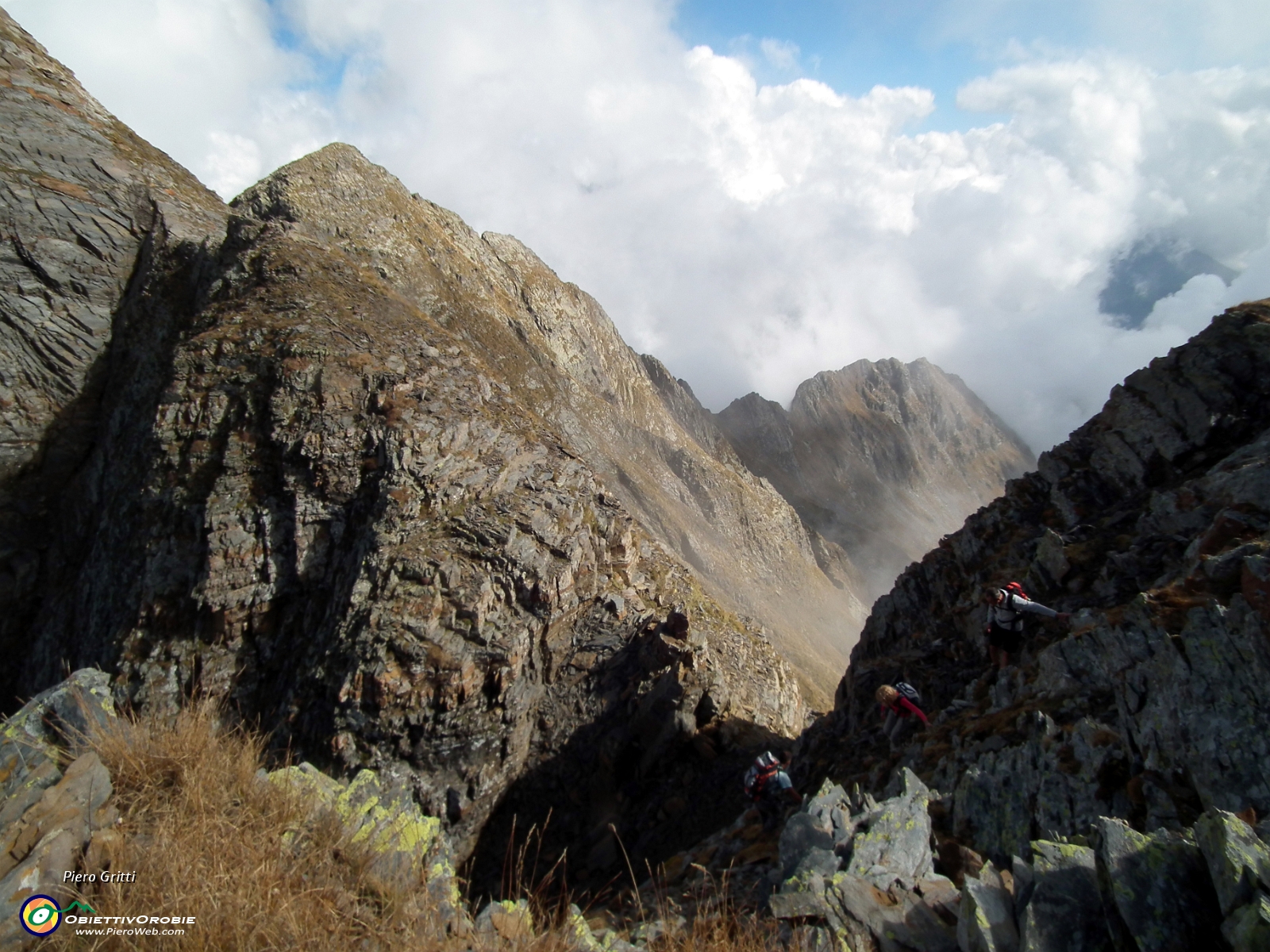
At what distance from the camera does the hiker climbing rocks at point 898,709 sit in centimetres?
1177

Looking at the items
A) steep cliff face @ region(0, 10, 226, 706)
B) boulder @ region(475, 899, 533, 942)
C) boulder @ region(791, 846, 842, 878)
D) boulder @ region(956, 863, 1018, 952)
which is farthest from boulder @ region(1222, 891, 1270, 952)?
steep cliff face @ region(0, 10, 226, 706)

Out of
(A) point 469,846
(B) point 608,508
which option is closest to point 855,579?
(B) point 608,508

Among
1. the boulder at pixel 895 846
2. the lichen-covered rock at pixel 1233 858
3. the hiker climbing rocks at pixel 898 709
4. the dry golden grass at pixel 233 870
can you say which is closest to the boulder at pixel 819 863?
the boulder at pixel 895 846

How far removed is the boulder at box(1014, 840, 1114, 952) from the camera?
4406mm

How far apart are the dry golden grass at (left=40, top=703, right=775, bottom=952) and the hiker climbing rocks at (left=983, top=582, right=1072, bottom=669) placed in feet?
27.9

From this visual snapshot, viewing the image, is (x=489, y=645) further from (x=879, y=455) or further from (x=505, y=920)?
(x=879, y=455)

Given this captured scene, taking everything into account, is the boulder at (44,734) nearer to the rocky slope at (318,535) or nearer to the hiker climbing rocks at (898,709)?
the rocky slope at (318,535)

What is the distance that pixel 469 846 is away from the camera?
1678 cm

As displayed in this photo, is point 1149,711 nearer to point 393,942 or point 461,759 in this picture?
point 393,942

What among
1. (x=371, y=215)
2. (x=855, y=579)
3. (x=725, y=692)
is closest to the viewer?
(x=725, y=692)

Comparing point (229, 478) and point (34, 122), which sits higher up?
point (34, 122)

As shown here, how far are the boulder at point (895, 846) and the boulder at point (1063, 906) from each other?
181cm

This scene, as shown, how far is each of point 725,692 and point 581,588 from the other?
21.0ft

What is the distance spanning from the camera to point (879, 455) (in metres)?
146
